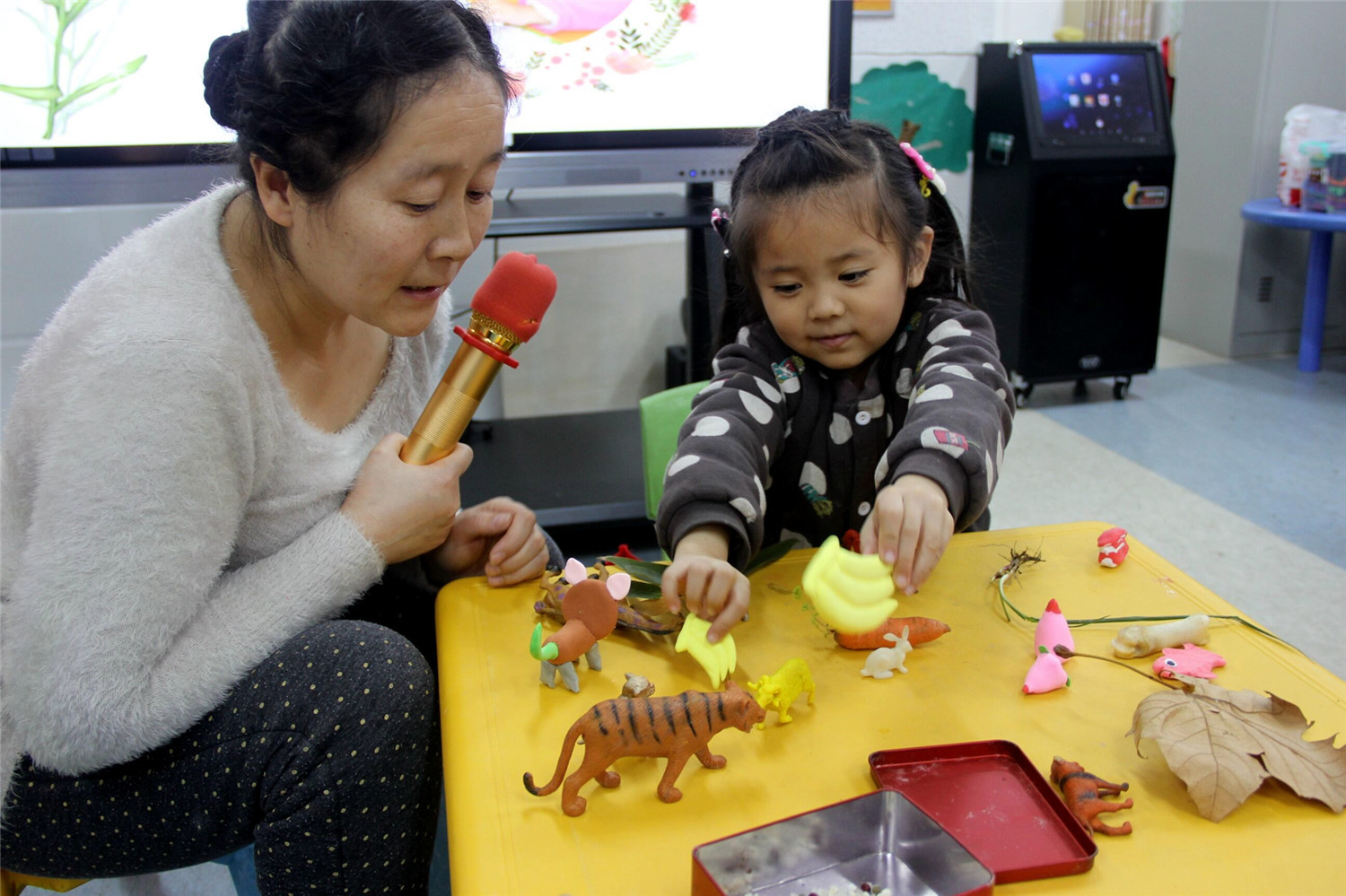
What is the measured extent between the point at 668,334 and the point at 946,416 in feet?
6.33

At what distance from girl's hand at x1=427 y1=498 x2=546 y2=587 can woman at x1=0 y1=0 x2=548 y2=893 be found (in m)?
0.08

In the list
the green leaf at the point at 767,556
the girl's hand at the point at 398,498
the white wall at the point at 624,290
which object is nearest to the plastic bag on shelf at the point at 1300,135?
the white wall at the point at 624,290

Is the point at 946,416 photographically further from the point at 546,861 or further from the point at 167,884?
the point at 167,884

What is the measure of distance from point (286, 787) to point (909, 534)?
1.55ft

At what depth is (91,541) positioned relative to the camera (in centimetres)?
68

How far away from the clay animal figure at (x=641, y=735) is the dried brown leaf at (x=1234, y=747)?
248 mm

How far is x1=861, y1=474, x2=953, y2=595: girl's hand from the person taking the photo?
28.6 inches

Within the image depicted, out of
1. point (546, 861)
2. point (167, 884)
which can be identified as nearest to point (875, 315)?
point (546, 861)

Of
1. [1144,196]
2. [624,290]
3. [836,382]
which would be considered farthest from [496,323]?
[1144,196]

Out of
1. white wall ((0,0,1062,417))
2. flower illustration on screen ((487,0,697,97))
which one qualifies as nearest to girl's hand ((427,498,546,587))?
flower illustration on screen ((487,0,697,97))

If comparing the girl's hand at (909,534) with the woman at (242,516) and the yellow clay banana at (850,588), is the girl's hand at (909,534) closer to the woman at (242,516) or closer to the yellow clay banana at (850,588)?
the yellow clay banana at (850,588)

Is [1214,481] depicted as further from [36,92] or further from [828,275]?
[36,92]

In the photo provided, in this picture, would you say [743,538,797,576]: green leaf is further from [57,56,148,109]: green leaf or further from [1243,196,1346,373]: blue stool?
[1243,196,1346,373]: blue stool

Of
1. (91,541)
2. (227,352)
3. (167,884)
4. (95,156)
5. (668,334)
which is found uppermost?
(95,156)
